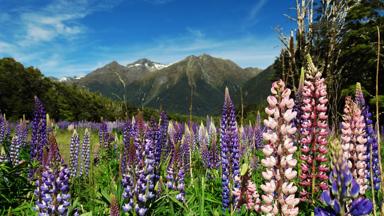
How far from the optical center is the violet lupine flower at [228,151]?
13.8 ft

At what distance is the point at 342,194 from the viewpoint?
4.39 feet

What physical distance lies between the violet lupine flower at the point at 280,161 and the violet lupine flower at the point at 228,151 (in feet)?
7.38

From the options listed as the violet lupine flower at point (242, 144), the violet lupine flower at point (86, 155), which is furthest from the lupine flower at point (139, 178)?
the violet lupine flower at point (86, 155)

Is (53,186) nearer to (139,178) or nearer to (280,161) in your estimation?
(139,178)

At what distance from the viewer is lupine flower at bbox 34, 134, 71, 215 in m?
2.94

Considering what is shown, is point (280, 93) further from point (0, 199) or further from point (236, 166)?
point (0, 199)

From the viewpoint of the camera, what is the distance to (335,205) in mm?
1365

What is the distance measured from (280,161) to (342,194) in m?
0.53

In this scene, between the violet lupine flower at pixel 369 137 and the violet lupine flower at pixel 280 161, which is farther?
the violet lupine flower at pixel 369 137

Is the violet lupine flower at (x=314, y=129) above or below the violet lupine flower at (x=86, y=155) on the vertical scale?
above

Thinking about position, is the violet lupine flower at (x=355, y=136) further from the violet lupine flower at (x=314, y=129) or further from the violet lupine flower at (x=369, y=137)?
the violet lupine flower at (x=369, y=137)

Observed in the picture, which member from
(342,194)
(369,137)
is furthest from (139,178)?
(342,194)

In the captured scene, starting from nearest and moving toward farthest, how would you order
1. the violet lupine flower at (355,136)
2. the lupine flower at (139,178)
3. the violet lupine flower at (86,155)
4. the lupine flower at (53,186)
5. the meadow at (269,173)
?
1. the meadow at (269,173)
2. the violet lupine flower at (355,136)
3. the lupine flower at (53,186)
4. the lupine flower at (139,178)
5. the violet lupine flower at (86,155)

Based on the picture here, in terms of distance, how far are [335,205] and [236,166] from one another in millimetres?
2945
